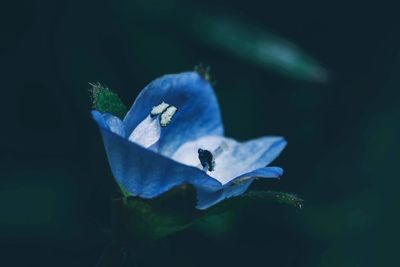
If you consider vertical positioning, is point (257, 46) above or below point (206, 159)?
above

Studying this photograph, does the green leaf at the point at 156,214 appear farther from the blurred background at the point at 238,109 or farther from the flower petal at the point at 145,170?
the blurred background at the point at 238,109

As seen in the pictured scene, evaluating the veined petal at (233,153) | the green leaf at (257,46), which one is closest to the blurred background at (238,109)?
the green leaf at (257,46)

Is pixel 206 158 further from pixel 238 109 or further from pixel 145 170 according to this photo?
pixel 238 109

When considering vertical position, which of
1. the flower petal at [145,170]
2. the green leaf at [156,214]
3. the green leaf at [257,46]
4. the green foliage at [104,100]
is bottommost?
the green leaf at [156,214]

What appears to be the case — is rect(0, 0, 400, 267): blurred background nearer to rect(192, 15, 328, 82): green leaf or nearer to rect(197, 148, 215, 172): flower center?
rect(192, 15, 328, 82): green leaf

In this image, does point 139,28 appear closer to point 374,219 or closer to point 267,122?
point 267,122

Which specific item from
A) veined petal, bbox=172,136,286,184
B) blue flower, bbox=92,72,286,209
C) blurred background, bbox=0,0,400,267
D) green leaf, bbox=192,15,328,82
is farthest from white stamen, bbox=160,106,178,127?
green leaf, bbox=192,15,328,82

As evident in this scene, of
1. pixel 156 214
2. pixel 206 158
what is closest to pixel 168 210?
pixel 156 214
